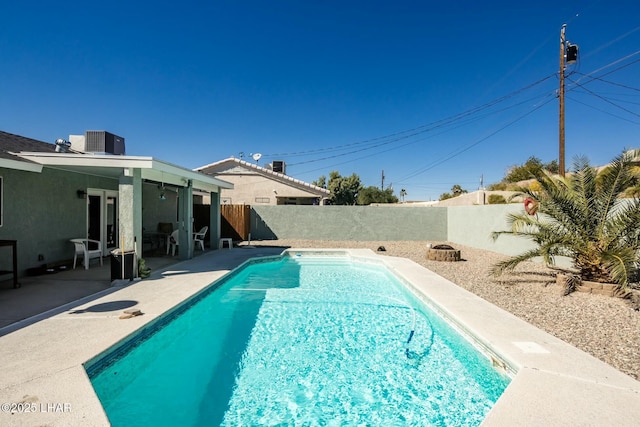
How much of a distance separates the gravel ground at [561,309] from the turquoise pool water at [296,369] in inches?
55.2

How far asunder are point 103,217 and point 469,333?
37.6 ft

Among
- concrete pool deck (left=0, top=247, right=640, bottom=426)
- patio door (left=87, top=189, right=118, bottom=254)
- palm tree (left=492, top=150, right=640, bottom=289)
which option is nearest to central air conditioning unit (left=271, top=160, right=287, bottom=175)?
patio door (left=87, top=189, right=118, bottom=254)

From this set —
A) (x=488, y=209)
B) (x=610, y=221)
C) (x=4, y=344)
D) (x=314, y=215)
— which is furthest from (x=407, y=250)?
(x=4, y=344)

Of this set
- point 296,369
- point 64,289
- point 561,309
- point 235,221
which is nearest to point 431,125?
point 235,221

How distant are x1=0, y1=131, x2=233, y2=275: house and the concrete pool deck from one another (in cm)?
315

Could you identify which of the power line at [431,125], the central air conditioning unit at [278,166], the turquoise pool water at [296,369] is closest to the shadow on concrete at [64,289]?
the turquoise pool water at [296,369]

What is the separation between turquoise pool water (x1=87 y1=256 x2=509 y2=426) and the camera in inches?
143

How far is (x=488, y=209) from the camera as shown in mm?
14492

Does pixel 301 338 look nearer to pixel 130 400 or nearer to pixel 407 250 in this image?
pixel 130 400

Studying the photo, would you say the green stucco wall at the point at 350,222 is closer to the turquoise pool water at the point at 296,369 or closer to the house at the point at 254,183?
the house at the point at 254,183

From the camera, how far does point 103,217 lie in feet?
36.0

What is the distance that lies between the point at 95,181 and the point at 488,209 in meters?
15.4

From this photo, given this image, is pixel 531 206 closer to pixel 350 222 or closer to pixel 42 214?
pixel 350 222

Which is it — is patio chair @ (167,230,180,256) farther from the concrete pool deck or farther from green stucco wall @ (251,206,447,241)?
the concrete pool deck
